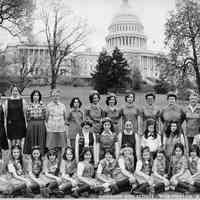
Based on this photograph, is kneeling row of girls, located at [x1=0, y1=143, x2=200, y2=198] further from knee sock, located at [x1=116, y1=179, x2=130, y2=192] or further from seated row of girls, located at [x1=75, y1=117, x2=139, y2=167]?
seated row of girls, located at [x1=75, y1=117, x2=139, y2=167]

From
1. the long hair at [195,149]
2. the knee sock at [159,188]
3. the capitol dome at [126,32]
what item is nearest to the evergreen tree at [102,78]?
the long hair at [195,149]

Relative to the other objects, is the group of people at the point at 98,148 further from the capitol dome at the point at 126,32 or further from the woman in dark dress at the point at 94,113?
the capitol dome at the point at 126,32

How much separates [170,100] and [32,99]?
2.58m

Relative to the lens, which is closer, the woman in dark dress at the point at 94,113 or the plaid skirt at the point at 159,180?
the plaid skirt at the point at 159,180

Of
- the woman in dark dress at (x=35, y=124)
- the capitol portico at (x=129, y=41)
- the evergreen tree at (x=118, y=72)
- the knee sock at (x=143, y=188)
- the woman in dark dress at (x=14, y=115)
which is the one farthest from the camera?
the capitol portico at (x=129, y=41)

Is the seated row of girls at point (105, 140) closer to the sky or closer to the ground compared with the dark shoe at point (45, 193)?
closer to the sky

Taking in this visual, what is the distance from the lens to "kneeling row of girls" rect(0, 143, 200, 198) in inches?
227

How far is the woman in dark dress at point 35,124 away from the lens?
6.95m

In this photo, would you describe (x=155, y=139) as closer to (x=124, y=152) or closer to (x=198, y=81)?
(x=124, y=152)

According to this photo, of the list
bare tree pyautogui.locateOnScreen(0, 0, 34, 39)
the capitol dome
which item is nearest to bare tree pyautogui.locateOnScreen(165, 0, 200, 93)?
bare tree pyautogui.locateOnScreen(0, 0, 34, 39)

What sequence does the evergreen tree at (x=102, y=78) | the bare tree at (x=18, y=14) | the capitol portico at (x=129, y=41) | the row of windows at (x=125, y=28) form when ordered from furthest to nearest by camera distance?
the row of windows at (x=125, y=28) < the capitol portico at (x=129, y=41) < the evergreen tree at (x=102, y=78) < the bare tree at (x=18, y=14)

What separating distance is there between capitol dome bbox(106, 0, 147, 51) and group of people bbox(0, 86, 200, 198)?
66.3 m

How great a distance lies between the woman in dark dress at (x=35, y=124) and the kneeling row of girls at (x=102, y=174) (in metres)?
0.77

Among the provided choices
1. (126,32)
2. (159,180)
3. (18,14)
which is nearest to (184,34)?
(18,14)
